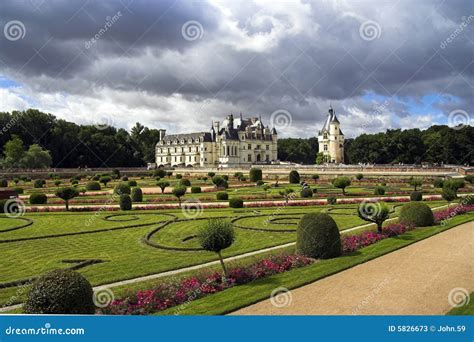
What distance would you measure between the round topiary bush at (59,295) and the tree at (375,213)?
10323 millimetres

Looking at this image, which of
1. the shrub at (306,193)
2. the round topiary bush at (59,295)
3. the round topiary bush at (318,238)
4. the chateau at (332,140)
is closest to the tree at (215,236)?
the round topiary bush at (318,238)

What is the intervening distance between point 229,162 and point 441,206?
66.3 metres

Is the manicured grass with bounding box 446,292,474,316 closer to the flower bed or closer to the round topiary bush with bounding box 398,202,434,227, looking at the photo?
the flower bed

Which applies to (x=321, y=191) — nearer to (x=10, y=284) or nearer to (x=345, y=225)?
(x=345, y=225)

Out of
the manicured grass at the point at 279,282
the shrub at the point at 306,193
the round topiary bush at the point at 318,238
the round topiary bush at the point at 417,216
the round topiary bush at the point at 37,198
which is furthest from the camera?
the shrub at the point at 306,193

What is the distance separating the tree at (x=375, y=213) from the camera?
47.8 ft

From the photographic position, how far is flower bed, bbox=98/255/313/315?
825 centimetres

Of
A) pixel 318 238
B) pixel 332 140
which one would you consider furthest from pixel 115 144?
pixel 318 238

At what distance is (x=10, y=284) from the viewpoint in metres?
9.70

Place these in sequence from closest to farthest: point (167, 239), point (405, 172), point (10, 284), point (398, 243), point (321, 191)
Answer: point (10, 284), point (398, 243), point (167, 239), point (321, 191), point (405, 172)

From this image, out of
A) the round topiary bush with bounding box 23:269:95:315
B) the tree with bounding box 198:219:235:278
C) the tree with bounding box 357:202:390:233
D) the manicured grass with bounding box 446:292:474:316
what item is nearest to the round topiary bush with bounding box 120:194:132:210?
the tree with bounding box 357:202:390:233

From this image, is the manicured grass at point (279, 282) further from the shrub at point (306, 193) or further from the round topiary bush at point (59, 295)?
the shrub at point (306, 193)

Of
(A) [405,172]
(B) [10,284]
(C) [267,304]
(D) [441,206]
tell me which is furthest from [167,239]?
(A) [405,172]

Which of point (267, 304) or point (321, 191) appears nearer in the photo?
point (267, 304)
